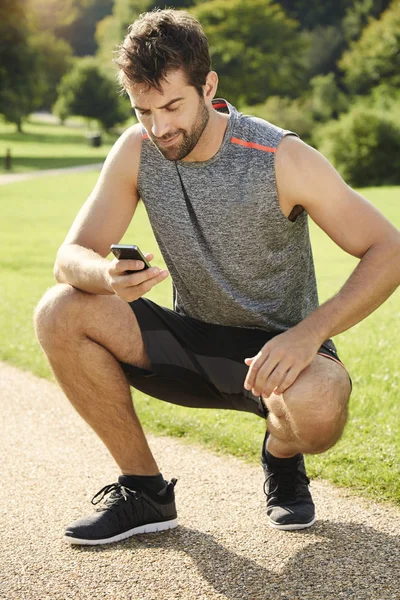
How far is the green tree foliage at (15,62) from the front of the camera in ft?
119

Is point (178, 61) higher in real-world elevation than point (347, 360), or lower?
higher

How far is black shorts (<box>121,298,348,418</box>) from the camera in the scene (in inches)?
127

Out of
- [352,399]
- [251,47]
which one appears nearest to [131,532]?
[352,399]

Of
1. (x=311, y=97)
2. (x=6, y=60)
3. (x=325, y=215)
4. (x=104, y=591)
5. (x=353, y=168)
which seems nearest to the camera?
(x=104, y=591)

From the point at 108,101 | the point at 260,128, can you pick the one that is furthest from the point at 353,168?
the point at 108,101


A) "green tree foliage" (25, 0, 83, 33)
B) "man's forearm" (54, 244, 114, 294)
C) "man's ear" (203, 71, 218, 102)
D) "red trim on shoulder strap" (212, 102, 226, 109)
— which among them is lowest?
"man's forearm" (54, 244, 114, 294)

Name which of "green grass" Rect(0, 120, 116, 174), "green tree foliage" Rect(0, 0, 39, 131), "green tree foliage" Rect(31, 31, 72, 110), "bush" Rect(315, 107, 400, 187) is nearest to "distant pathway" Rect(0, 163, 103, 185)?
"green grass" Rect(0, 120, 116, 174)

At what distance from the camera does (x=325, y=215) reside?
307cm

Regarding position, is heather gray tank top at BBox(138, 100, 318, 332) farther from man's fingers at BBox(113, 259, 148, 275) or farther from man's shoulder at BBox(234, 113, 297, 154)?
man's fingers at BBox(113, 259, 148, 275)

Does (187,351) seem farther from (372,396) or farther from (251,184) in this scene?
(372,396)

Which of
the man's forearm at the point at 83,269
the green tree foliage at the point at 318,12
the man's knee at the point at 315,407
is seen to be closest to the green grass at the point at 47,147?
the green tree foliage at the point at 318,12

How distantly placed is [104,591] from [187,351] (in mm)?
971

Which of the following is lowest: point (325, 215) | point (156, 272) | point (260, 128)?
point (156, 272)

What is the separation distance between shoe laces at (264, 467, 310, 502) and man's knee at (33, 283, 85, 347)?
3.32 ft
